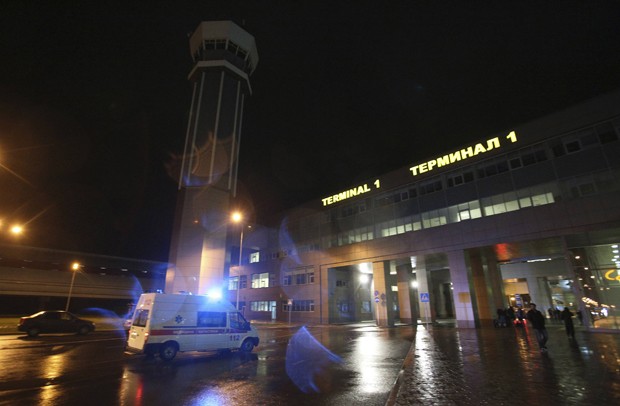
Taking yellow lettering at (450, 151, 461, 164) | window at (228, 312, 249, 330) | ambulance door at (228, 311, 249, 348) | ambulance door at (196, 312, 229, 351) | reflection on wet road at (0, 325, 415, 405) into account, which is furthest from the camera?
yellow lettering at (450, 151, 461, 164)

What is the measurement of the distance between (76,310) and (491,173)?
56.6 metres

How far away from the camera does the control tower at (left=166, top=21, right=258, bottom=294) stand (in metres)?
34.0

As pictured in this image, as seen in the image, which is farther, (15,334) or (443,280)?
(443,280)

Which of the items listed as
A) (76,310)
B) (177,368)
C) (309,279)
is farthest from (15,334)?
(309,279)

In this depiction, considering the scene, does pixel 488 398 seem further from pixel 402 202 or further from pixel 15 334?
pixel 15 334

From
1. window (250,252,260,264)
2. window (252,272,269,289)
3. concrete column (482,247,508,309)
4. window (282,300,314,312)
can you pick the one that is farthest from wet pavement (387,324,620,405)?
window (250,252,260,264)

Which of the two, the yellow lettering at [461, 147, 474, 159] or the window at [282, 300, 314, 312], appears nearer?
the yellow lettering at [461, 147, 474, 159]

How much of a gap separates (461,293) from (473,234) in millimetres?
5412

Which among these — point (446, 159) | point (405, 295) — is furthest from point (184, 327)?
point (405, 295)

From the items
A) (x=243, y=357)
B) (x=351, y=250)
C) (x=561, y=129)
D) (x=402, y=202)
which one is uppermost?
(x=561, y=129)

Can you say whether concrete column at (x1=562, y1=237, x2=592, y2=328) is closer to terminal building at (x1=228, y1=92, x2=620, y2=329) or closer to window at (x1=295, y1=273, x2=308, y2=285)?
terminal building at (x1=228, y1=92, x2=620, y2=329)

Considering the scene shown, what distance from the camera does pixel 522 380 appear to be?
779 cm

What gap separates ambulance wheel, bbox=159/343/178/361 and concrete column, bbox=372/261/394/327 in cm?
2486

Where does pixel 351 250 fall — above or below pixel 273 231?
below
